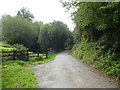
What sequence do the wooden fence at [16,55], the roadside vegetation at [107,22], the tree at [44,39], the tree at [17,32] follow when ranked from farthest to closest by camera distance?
the tree at [44,39], the tree at [17,32], the wooden fence at [16,55], the roadside vegetation at [107,22]

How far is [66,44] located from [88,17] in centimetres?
4248

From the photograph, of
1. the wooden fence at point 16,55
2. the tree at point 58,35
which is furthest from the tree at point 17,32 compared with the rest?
the wooden fence at point 16,55

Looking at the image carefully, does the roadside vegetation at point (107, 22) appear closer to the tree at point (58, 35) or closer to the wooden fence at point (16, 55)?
the wooden fence at point (16, 55)

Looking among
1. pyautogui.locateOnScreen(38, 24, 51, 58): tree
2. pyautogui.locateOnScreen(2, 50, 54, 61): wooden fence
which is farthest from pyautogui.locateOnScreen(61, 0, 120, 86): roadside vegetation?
pyautogui.locateOnScreen(38, 24, 51, 58): tree

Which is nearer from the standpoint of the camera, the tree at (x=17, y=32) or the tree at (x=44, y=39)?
the tree at (x=17, y=32)

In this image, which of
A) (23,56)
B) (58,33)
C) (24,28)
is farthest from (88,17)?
(58,33)

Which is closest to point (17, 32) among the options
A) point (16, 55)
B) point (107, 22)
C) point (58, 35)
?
point (58, 35)

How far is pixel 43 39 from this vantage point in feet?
170

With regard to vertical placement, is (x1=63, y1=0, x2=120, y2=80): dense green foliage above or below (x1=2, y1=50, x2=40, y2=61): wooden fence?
above

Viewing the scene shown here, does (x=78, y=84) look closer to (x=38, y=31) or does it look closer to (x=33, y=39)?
(x=33, y=39)

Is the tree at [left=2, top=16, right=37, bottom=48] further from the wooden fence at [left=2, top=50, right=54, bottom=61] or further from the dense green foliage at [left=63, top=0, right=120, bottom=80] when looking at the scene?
the dense green foliage at [left=63, top=0, right=120, bottom=80]

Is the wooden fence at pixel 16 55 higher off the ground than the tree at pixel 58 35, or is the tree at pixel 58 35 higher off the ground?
the tree at pixel 58 35

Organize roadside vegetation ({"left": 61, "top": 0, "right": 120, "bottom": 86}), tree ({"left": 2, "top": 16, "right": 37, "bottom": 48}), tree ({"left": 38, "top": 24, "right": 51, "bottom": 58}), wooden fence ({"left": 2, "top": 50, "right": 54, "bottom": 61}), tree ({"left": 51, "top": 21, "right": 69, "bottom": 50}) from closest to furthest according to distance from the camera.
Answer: roadside vegetation ({"left": 61, "top": 0, "right": 120, "bottom": 86}) → wooden fence ({"left": 2, "top": 50, "right": 54, "bottom": 61}) → tree ({"left": 2, "top": 16, "right": 37, "bottom": 48}) → tree ({"left": 38, "top": 24, "right": 51, "bottom": 58}) → tree ({"left": 51, "top": 21, "right": 69, "bottom": 50})

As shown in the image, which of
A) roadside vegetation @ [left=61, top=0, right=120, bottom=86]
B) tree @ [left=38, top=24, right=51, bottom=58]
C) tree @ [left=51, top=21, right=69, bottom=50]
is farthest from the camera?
tree @ [left=51, top=21, right=69, bottom=50]
